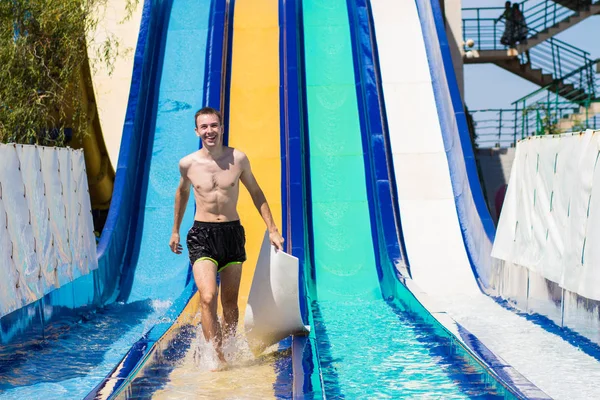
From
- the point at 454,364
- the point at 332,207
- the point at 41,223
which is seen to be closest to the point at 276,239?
the point at 454,364

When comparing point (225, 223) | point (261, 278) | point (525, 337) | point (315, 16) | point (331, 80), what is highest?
point (315, 16)

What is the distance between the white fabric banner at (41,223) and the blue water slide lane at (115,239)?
150 mm

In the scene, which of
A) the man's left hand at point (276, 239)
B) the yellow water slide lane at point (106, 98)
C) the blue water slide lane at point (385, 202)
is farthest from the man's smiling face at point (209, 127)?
the yellow water slide lane at point (106, 98)

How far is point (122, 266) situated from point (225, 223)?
3.39m

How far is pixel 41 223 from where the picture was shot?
6238mm

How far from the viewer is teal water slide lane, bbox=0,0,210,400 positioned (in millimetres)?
5520

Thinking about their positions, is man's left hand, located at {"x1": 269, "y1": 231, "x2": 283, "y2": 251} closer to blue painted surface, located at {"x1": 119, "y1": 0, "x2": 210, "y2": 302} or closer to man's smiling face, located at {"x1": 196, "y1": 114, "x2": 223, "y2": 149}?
man's smiling face, located at {"x1": 196, "y1": 114, "x2": 223, "y2": 149}

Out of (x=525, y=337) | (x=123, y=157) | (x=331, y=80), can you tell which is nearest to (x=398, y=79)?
(x=331, y=80)

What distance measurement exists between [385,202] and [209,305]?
424 centimetres

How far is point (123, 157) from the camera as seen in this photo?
9133mm

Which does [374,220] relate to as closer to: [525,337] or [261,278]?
[525,337]

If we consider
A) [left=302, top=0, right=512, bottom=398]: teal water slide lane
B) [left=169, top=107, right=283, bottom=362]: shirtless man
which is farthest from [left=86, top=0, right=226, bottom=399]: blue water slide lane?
[left=302, top=0, right=512, bottom=398]: teal water slide lane

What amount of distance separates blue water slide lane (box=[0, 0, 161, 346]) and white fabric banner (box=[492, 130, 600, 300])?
3.53 meters

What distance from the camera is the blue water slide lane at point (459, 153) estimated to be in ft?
27.6
